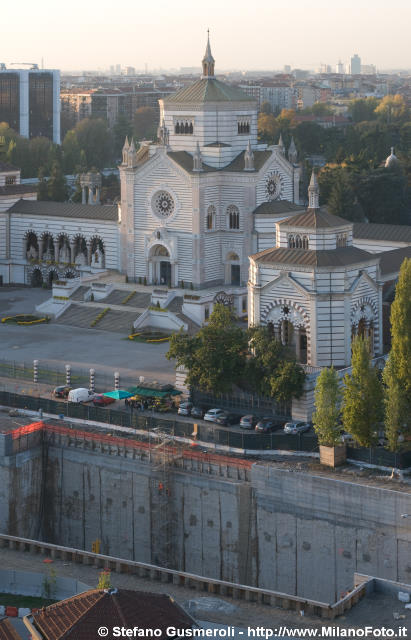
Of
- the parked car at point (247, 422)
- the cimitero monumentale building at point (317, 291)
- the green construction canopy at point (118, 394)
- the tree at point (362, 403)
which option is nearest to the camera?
the tree at point (362, 403)

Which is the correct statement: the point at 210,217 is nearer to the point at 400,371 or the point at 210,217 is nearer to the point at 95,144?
the point at 400,371

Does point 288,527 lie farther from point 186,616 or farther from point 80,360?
point 80,360

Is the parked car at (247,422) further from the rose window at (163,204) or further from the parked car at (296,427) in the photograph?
the rose window at (163,204)

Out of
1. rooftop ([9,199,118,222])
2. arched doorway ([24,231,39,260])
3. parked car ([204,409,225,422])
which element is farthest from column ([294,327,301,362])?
arched doorway ([24,231,39,260])

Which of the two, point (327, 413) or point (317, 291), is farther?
point (317, 291)

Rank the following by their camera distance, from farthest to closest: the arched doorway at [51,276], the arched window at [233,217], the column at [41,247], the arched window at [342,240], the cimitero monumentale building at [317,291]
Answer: the column at [41,247] < the arched doorway at [51,276] < the arched window at [233,217] < the arched window at [342,240] < the cimitero monumentale building at [317,291]

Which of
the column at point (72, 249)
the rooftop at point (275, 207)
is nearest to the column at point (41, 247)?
the column at point (72, 249)

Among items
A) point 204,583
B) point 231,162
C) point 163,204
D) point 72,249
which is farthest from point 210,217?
point 204,583
